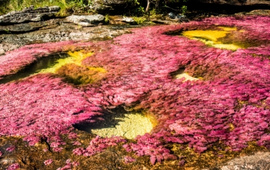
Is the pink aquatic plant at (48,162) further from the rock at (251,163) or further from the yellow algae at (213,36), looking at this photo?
the yellow algae at (213,36)

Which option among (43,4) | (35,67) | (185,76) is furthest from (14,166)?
(43,4)

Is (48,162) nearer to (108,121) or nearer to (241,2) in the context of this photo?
(108,121)

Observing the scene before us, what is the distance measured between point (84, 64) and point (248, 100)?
562 cm

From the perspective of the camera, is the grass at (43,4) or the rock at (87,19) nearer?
the rock at (87,19)

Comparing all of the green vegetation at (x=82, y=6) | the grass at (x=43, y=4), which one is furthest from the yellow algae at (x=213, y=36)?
the grass at (x=43, y=4)

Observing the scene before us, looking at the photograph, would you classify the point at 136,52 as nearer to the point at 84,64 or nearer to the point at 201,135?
the point at 84,64

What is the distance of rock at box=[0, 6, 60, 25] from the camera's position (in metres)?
13.7

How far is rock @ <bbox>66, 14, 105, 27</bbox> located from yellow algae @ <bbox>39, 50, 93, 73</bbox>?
13.1 feet

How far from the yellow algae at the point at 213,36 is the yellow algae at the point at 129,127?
549 cm

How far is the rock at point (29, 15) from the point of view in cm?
1374

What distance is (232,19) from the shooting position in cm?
1445

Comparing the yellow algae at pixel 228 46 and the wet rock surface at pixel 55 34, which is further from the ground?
the wet rock surface at pixel 55 34

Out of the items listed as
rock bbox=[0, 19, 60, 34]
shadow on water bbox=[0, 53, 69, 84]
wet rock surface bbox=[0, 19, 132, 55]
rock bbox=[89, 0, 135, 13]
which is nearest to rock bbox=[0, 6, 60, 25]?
rock bbox=[0, 19, 60, 34]

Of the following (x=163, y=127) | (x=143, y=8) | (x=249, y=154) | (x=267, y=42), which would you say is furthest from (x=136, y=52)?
(x=143, y=8)
